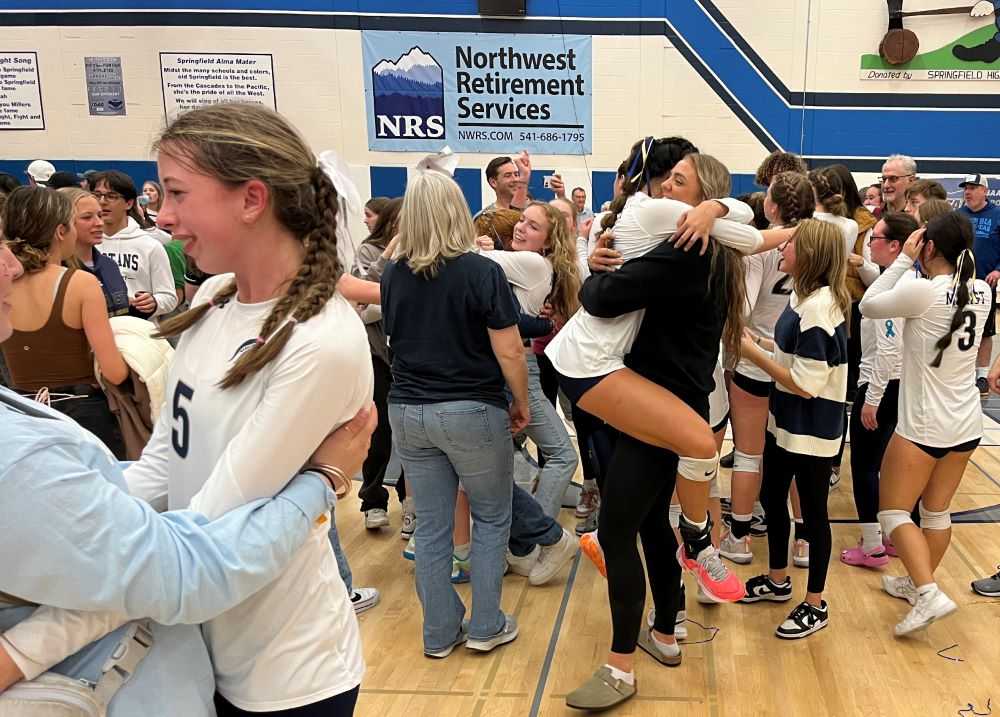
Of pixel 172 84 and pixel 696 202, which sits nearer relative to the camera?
pixel 696 202

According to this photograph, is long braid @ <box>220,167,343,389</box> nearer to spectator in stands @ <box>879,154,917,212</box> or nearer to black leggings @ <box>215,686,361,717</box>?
black leggings @ <box>215,686,361,717</box>

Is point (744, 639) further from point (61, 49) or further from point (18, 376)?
point (61, 49)

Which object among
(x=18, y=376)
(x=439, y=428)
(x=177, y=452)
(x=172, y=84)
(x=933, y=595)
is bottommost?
(x=933, y=595)

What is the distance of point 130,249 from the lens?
12.5 feet

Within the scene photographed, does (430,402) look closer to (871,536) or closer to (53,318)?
(53,318)

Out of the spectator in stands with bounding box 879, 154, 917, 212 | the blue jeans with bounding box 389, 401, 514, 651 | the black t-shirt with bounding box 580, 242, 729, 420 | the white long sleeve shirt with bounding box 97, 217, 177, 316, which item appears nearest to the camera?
the black t-shirt with bounding box 580, 242, 729, 420

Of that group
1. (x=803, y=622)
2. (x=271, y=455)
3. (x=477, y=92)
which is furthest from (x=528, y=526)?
(x=477, y=92)

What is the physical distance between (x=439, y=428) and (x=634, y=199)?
3.27ft

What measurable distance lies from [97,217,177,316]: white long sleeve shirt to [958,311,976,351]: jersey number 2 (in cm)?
356

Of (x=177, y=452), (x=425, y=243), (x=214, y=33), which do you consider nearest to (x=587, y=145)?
(x=214, y=33)

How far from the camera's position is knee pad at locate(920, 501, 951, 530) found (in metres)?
2.85

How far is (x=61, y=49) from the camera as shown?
29.5 ft

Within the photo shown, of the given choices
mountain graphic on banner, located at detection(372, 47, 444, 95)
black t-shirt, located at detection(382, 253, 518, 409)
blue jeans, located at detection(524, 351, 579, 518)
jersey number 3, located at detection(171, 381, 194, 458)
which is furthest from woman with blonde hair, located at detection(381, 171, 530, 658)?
mountain graphic on banner, located at detection(372, 47, 444, 95)

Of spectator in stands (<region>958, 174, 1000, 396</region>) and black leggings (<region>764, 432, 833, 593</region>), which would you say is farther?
spectator in stands (<region>958, 174, 1000, 396</region>)
